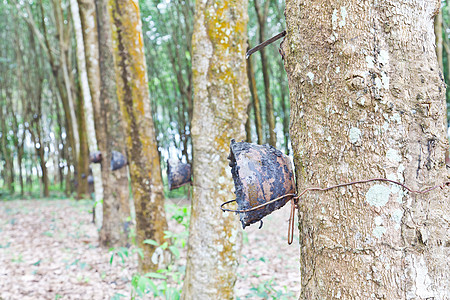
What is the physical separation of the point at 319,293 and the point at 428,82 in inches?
25.8

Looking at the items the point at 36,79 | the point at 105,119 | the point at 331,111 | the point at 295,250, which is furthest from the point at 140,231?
the point at 36,79

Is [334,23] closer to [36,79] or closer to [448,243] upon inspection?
[448,243]

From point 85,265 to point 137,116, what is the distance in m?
2.07

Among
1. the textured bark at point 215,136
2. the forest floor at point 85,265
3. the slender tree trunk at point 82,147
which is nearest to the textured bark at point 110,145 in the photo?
the forest floor at point 85,265

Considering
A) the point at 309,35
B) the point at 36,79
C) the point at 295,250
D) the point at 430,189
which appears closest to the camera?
the point at 430,189

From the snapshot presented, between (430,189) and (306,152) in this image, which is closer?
(430,189)

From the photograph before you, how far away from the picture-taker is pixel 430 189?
99 centimetres

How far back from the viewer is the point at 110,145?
18.1 ft

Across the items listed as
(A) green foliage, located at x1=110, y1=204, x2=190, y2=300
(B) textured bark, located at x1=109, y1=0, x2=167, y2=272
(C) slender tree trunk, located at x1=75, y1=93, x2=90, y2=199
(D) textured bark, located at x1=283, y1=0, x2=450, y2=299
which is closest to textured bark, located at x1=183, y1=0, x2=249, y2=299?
(A) green foliage, located at x1=110, y1=204, x2=190, y2=300

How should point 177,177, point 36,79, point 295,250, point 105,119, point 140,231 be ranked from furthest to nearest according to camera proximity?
1. point 36,79
2. point 295,250
3. point 105,119
4. point 140,231
5. point 177,177

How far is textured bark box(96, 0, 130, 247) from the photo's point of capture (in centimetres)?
536

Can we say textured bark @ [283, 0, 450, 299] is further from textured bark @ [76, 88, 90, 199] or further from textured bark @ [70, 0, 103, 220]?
textured bark @ [76, 88, 90, 199]

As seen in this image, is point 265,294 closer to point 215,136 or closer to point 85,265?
point 215,136

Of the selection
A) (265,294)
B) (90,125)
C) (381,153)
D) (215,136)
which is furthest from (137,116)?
(381,153)
